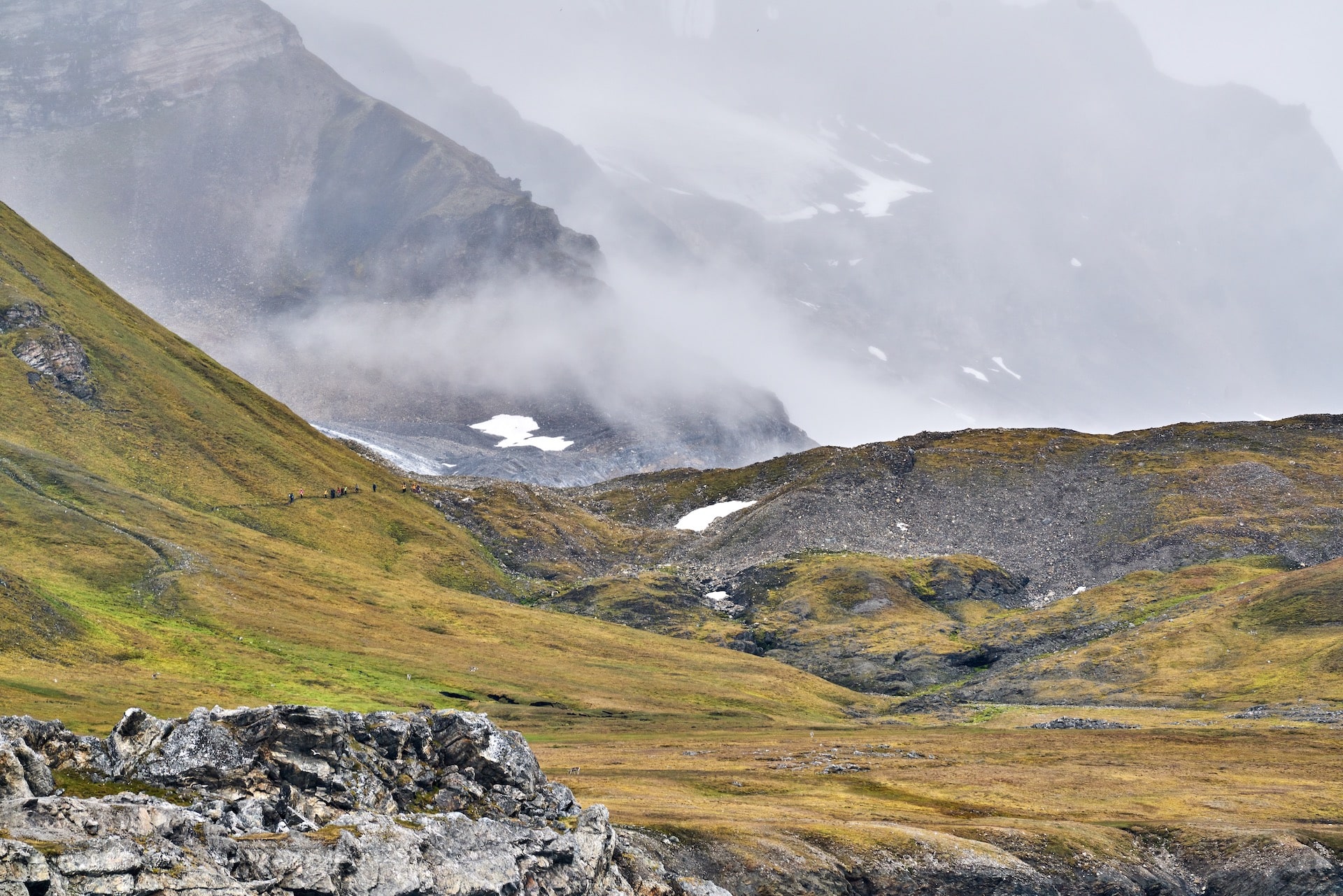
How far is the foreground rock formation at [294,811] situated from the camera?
30.2m

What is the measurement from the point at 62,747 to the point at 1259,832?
67.0m

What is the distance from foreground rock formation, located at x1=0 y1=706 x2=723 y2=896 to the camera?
30.2m

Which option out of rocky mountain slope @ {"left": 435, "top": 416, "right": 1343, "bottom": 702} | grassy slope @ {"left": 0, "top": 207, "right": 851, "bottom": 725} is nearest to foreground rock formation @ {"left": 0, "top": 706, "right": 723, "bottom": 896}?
grassy slope @ {"left": 0, "top": 207, "right": 851, "bottom": 725}

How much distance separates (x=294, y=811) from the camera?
38.2 m

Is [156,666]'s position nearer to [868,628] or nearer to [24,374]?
[24,374]

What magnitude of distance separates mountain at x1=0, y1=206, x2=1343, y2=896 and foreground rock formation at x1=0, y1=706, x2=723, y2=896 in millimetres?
127

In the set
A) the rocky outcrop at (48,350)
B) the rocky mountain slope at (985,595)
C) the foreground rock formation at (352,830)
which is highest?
the rocky outcrop at (48,350)

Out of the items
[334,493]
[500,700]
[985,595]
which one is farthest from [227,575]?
[985,595]

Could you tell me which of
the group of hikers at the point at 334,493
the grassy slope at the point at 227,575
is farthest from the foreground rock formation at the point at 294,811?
the group of hikers at the point at 334,493

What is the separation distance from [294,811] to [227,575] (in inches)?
3496

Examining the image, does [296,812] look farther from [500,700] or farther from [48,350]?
[48,350]

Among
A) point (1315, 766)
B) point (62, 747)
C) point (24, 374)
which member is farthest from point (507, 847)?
point (24, 374)

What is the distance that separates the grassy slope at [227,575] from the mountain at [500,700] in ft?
1.94

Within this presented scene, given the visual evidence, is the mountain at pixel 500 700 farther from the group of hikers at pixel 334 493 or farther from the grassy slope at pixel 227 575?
the group of hikers at pixel 334 493
